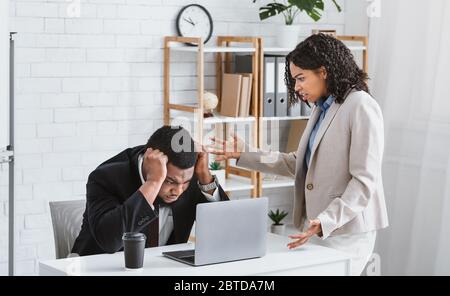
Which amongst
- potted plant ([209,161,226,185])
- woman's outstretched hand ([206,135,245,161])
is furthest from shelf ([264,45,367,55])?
woman's outstretched hand ([206,135,245,161])

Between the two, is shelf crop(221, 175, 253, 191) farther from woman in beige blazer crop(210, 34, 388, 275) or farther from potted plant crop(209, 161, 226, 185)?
woman in beige blazer crop(210, 34, 388, 275)

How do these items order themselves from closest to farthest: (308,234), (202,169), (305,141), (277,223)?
1. (308,234)
2. (202,169)
3. (305,141)
4. (277,223)

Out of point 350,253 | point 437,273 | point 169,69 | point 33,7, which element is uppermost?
point 33,7

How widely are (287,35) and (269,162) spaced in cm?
156

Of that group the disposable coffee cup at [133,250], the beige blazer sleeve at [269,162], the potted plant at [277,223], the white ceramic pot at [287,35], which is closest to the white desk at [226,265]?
the disposable coffee cup at [133,250]

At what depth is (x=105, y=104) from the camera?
4.31 m

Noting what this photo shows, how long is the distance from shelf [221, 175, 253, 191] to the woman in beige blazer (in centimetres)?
134

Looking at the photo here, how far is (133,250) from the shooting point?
2.42 meters

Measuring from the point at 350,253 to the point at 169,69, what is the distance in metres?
1.93

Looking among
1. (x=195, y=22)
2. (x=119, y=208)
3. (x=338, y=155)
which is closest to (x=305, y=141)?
(x=338, y=155)

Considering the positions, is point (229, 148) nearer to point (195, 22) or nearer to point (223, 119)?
point (223, 119)

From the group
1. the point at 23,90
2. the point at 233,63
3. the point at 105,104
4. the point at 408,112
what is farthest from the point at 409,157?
the point at 23,90

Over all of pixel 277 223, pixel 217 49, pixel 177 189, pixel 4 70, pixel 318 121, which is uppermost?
pixel 217 49
